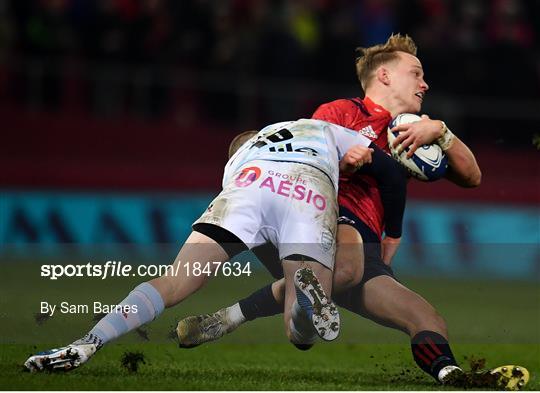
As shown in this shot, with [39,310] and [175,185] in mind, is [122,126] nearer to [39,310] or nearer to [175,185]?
[175,185]

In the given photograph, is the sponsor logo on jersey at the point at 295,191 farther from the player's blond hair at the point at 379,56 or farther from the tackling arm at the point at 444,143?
the player's blond hair at the point at 379,56

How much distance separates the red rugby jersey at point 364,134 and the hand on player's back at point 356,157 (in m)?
0.26

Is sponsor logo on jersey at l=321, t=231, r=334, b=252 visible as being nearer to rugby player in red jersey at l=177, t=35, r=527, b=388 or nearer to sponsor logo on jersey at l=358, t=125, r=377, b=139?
rugby player in red jersey at l=177, t=35, r=527, b=388

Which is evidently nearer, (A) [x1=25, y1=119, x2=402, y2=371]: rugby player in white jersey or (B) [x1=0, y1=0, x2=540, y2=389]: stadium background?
(A) [x1=25, y1=119, x2=402, y2=371]: rugby player in white jersey

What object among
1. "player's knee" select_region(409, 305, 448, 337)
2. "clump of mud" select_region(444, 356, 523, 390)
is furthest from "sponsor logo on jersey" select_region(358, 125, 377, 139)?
"clump of mud" select_region(444, 356, 523, 390)

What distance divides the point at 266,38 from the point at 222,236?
9.36 meters

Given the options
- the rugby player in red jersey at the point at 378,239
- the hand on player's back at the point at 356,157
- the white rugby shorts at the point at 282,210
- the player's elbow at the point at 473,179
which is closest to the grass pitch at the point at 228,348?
the rugby player in red jersey at the point at 378,239

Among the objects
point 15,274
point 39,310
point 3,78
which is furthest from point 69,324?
point 3,78

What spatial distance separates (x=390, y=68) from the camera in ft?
24.1

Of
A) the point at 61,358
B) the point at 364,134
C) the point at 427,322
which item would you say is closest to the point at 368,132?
the point at 364,134

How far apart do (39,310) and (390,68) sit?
2503 mm

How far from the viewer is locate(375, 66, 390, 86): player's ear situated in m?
7.33

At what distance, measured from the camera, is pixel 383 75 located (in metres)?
7.35

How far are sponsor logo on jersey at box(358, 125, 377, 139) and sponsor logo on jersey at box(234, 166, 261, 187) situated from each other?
0.96 metres
